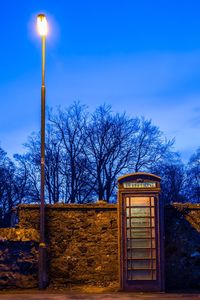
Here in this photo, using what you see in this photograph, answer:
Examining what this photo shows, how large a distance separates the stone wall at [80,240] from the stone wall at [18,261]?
76cm

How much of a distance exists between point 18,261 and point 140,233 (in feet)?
11.5

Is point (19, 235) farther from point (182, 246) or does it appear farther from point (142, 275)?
point (182, 246)

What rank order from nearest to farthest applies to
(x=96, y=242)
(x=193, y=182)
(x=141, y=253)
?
(x=141, y=253), (x=96, y=242), (x=193, y=182)

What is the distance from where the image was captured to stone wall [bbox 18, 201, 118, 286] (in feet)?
47.7

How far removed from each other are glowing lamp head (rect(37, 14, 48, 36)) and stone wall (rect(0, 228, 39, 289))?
5.80 meters

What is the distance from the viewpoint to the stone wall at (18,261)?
13781 mm

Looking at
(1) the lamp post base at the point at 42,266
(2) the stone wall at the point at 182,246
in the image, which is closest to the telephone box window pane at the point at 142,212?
(2) the stone wall at the point at 182,246

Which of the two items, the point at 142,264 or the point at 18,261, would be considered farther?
the point at 18,261

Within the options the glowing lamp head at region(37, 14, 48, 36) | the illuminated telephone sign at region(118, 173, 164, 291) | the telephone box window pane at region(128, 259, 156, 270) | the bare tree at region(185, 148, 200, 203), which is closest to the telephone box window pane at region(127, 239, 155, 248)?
the illuminated telephone sign at region(118, 173, 164, 291)

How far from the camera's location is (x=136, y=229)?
45.3 ft

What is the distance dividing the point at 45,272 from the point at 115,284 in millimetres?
2074

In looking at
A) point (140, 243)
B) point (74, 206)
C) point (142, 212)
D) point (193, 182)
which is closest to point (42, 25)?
point (74, 206)

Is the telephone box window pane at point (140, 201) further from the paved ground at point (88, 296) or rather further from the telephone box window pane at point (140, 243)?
the paved ground at point (88, 296)

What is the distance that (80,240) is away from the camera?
14.7 m
